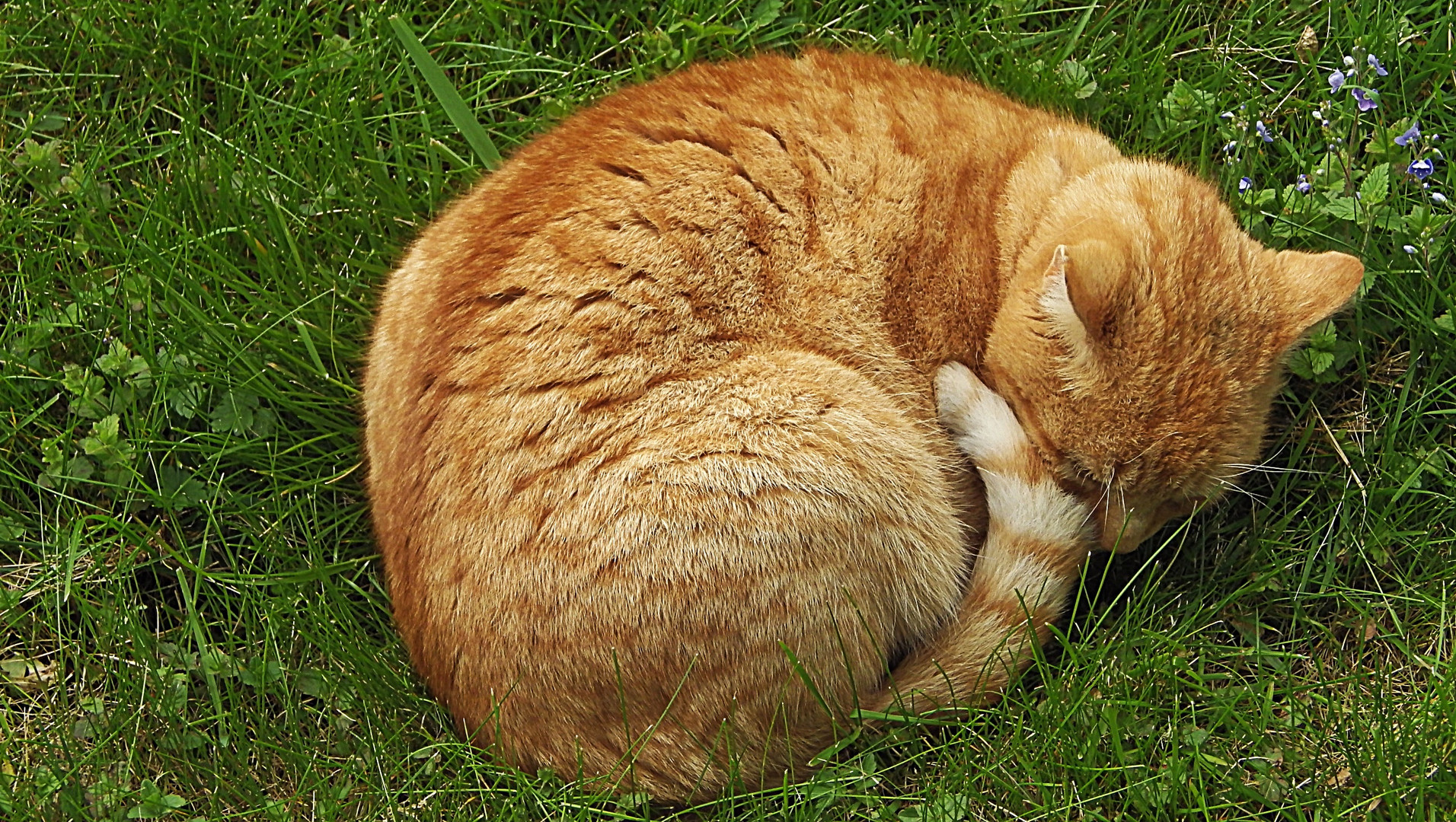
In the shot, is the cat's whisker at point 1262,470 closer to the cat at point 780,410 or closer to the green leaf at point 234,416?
the cat at point 780,410

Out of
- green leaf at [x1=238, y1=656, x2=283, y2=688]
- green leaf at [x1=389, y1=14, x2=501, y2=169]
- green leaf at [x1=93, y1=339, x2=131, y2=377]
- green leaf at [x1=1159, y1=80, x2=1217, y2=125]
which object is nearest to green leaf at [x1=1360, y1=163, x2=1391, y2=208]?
green leaf at [x1=1159, y1=80, x2=1217, y2=125]

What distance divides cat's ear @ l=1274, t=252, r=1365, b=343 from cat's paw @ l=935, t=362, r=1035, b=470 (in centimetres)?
69

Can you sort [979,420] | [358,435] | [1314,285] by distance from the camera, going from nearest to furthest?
[1314,285], [979,420], [358,435]

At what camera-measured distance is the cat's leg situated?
335cm

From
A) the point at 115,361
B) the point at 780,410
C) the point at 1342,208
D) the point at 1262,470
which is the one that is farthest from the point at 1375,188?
the point at 115,361

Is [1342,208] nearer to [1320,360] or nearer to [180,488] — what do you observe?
[1320,360]

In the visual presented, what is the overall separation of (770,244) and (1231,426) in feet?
3.92

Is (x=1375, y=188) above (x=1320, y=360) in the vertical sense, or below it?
above

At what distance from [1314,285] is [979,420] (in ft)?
2.80

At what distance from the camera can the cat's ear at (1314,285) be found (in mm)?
3262

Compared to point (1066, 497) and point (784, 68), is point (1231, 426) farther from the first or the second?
point (784, 68)

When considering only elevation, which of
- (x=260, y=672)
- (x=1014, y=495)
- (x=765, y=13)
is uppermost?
(x=765, y=13)

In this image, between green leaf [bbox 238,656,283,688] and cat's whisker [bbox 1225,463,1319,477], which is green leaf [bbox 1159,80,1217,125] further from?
green leaf [bbox 238,656,283,688]

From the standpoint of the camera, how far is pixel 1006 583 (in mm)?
3389
